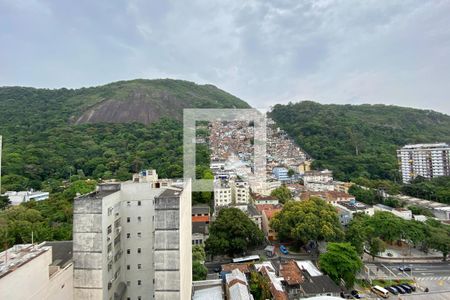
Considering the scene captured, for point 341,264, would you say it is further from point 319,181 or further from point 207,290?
point 319,181

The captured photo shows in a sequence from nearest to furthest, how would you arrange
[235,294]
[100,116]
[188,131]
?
[235,294]
[188,131]
[100,116]

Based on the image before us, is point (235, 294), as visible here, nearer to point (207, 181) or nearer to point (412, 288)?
point (412, 288)

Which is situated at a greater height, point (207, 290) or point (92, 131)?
point (92, 131)

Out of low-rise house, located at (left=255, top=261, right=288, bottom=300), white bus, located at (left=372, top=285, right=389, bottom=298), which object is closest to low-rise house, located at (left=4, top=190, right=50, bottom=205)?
low-rise house, located at (left=255, top=261, right=288, bottom=300)

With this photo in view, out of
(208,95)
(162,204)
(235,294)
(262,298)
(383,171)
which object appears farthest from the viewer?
(208,95)

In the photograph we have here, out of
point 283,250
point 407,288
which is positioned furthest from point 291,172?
point 407,288

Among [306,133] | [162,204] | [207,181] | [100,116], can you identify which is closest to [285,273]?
[162,204]

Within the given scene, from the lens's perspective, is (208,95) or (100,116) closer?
(100,116)
